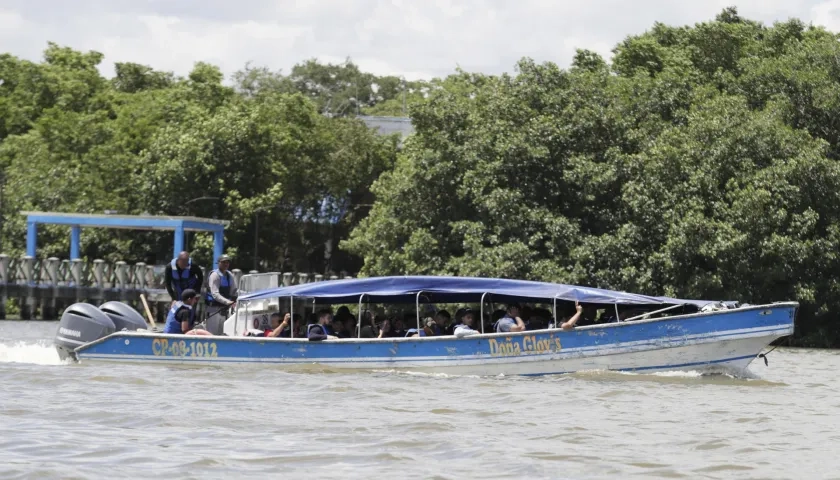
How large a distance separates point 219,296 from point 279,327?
46.4 inches

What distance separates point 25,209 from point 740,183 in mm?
30262

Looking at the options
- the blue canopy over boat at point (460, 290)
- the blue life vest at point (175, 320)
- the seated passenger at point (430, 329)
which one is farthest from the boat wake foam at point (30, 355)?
the seated passenger at point (430, 329)

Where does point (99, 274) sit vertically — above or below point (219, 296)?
above

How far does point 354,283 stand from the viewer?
2070 centimetres

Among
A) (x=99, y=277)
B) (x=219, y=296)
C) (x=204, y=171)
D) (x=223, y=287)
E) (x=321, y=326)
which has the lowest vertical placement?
(x=321, y=326)

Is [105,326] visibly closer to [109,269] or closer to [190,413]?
[190,413]

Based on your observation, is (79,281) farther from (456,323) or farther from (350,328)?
(456,323)

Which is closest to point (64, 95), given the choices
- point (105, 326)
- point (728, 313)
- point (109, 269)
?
point (109, 269)

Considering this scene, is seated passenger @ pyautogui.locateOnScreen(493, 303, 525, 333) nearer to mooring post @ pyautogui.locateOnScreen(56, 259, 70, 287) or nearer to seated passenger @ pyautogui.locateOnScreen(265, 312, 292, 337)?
seated passenger @ pyautogui.locateOnScreen(265, 312, 292, 337)

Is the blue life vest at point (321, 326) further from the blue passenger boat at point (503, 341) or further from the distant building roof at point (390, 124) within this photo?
the distant building roof at point (390, 124)

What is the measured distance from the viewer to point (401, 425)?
14227 millimetres

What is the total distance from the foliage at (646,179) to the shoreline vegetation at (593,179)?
6 centimetres

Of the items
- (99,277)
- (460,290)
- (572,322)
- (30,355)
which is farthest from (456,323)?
(99,277)

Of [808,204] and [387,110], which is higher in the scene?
[387,110]
